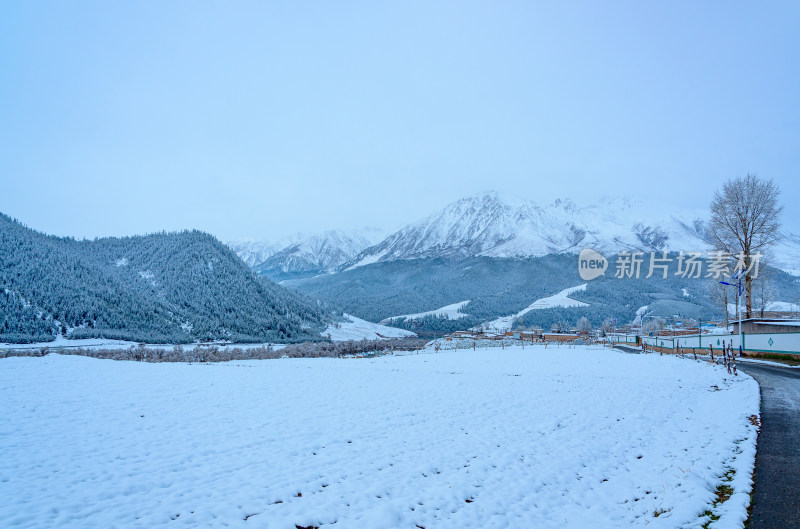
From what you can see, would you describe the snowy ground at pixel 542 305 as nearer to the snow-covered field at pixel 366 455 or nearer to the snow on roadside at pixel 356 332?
the snow on roadside at pixel 356 332

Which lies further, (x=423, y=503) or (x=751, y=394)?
(x=751, y=394)

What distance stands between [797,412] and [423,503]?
498 inches

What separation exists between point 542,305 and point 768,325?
12910cm

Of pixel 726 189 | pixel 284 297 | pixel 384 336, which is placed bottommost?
pixel 384 336

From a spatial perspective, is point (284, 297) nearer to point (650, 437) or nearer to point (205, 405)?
point (205, 405)

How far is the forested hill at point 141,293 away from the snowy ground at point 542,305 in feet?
217

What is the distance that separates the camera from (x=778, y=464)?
28.2 feet

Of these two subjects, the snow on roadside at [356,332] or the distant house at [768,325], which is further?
the snow on roadside at [356,332]

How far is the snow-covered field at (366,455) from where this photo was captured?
7.25 m

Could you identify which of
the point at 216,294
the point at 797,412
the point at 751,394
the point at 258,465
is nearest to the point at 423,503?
the point at 258,465

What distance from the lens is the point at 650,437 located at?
12.0 metres

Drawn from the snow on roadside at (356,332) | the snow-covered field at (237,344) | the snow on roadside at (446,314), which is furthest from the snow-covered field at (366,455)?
the snow on roadside at (446,314)

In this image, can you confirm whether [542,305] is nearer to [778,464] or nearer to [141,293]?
[141,293]

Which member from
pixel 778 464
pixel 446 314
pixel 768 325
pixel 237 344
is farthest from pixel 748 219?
pixel 446 314
